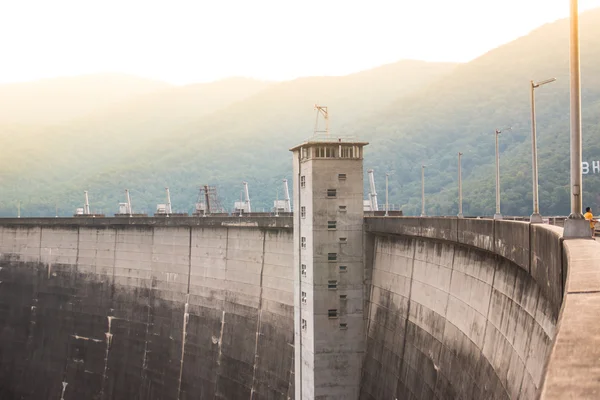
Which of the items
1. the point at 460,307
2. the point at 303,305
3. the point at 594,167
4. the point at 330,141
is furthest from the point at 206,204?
the point at 460,307

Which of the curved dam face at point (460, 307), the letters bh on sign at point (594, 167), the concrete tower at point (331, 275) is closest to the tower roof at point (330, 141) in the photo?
the concrete tower at point (331, 275)

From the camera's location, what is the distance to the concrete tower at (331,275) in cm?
3816

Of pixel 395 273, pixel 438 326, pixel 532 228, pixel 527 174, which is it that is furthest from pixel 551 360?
pixel 527 174

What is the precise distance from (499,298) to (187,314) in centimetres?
3561

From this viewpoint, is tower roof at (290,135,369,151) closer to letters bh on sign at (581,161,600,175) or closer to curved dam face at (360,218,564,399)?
curved dam face at (360,218,564,399)

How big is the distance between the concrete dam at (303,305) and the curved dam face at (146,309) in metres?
0.14

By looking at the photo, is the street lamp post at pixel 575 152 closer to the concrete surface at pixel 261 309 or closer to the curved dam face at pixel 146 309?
the concrete surface at pixel 261 309

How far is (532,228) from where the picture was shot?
17.7 m

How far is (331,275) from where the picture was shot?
39.0 m

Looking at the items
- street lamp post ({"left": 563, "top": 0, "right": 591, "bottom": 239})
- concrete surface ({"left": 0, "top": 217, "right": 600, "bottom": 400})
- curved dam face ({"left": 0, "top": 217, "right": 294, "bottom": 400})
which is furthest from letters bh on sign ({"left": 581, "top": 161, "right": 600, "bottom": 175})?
street lamp post ({"left": 563, "top": 0, "right": 591, "bottom": 239})

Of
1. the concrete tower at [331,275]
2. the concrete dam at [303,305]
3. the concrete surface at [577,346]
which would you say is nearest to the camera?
the concrete surface at [577,346]

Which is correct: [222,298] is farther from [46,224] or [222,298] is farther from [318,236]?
[46,224]

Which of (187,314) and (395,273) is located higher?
(395,273)

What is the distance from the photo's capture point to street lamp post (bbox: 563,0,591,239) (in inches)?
608
